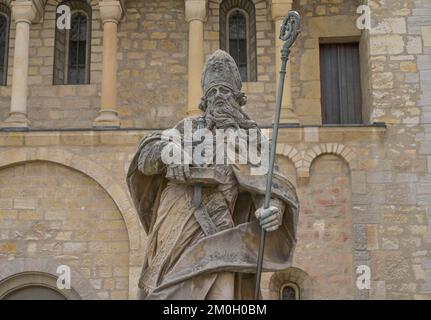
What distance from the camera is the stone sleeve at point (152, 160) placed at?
4.13 m

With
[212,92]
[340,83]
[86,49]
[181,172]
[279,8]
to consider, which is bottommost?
[181,172]

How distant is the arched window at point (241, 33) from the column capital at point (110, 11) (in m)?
2.15

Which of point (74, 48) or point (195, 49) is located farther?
point (74, 48)

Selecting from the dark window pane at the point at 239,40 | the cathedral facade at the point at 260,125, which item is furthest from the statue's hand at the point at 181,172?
the dark window pane at the point at 239,40

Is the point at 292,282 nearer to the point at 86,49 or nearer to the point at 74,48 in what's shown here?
the point at 86,49

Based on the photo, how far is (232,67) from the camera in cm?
450

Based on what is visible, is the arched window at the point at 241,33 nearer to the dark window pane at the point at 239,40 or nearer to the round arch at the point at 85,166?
the dark window pane at the point at 239,40

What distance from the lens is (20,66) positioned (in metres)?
14.5

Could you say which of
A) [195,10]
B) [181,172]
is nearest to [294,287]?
[195,10]

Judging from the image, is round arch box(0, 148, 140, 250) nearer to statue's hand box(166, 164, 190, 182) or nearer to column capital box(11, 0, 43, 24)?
column capital box(11, 0, 43, 24)

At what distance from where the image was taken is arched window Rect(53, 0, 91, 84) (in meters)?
15.9

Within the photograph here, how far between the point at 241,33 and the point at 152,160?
12.2 metres

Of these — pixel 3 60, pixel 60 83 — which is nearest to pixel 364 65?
pixel 60 83

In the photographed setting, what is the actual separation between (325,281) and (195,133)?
9011mm
